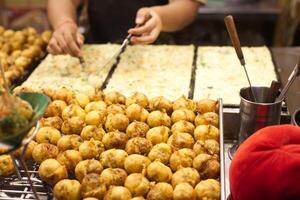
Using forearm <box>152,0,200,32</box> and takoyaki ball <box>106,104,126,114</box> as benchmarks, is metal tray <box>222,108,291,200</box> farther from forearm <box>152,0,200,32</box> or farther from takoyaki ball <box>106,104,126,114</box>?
forearm <box>152,0,200,32</box>

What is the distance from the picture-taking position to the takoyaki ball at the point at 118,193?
1250 millimetres

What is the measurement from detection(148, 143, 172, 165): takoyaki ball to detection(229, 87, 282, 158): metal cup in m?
0.30

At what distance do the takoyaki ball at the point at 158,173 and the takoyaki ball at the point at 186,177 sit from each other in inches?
0.9

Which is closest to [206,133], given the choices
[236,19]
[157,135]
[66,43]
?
[157,135]

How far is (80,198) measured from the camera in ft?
4.33

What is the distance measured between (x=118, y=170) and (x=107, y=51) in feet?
4.01

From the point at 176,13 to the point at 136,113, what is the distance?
3.75 feet

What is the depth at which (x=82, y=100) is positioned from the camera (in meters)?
1.76

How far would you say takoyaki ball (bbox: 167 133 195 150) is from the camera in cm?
148

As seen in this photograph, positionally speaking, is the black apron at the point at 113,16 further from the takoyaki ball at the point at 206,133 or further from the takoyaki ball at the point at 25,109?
the takoyaki ball at the point at 25,109

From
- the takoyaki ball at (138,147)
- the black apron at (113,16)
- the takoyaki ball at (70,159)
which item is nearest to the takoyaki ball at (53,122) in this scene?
the takoyaki ball at (70,159)

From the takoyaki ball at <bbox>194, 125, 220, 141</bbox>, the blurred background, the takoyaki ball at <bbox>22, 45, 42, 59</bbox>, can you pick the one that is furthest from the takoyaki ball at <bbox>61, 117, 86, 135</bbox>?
the blurred background

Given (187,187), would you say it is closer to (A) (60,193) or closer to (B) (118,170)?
(B) (118,170)

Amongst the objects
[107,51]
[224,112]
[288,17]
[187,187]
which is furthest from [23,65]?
[288,17]
